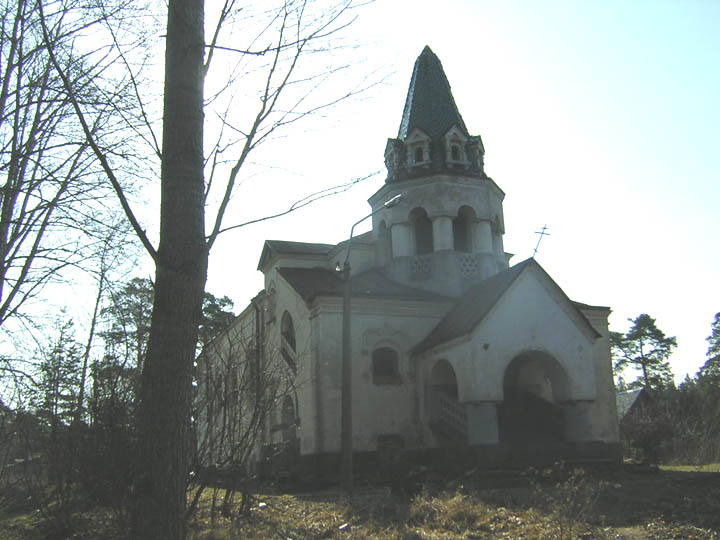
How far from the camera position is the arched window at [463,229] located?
26.5 m

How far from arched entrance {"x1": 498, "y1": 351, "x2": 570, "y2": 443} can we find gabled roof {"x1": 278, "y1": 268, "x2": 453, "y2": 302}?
12.8ft

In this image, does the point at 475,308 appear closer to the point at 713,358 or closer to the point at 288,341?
the point at 288,341

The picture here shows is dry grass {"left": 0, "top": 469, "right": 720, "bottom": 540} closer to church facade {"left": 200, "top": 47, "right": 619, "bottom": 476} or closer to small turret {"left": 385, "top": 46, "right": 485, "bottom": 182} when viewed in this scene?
church facade {"left": 200, "top": 47, "right": 619, "bottom": 476}

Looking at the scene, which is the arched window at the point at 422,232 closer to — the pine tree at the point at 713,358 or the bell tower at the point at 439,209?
the bell tower at the point at 439,209

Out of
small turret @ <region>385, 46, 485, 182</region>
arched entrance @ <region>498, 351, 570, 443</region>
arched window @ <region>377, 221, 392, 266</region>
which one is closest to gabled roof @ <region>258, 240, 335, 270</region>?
arched window @ <region>377, 221, 392, 266</region>

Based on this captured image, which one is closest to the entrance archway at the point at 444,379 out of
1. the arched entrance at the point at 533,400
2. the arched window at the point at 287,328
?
the arched entrance at the point at 533,400

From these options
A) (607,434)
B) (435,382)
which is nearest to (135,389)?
(435,382)

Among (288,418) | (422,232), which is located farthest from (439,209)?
(288,418)

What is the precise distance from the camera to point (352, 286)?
79.5 feet

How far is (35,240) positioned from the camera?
11766mm

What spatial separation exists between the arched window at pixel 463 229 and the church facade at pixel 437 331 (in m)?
0.06

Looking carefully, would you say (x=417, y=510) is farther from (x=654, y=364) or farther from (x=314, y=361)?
(x=654, y=364)

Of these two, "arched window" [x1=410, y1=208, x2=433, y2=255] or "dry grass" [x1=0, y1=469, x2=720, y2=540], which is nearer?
"dry grass" [x1=0, y1=469, x2=720, y2=540]

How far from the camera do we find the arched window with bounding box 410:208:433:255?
26611 millimetres
